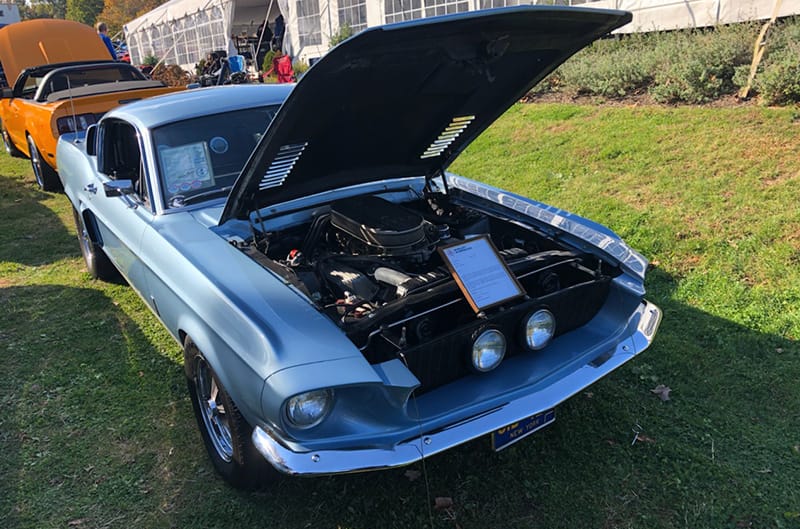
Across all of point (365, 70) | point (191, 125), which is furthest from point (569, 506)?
point (191, 125)

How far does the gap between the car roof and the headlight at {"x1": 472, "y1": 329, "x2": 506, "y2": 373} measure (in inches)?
87.6

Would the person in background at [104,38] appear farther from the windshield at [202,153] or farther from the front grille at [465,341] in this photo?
the front grille at [465,341]

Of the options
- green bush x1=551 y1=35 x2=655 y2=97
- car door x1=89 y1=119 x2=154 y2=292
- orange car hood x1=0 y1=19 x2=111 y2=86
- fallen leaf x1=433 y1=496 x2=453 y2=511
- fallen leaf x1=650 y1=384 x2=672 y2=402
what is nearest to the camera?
fallen leaf x1=433 y1=496 x2=453 y2=511

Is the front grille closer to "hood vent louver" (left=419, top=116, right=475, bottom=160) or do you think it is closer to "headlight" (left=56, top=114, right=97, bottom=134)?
"hood vent louver" (left=419, top=116, right=475, bottom=160)

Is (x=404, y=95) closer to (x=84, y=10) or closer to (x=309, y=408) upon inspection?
(x=309, y=408)

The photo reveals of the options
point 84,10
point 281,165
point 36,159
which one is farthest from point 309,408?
point 84,10

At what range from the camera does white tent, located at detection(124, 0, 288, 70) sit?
2214 cm

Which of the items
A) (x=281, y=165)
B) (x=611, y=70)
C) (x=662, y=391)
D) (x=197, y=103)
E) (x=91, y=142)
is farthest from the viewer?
(x=611, y=70)

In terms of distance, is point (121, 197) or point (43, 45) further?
point (43, 45)

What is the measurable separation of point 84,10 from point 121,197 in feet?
244

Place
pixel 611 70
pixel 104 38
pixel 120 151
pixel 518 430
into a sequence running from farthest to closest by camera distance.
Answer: pixel 104 38, pixel 611 70, pixel 120 151, pixel 518 430

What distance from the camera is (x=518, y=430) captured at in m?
2.41

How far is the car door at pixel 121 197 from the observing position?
11.4 feet

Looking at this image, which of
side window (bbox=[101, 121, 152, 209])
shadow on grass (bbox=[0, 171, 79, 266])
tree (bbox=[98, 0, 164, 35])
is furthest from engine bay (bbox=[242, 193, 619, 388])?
tree (bbox=[98, 0, 164, 35])
